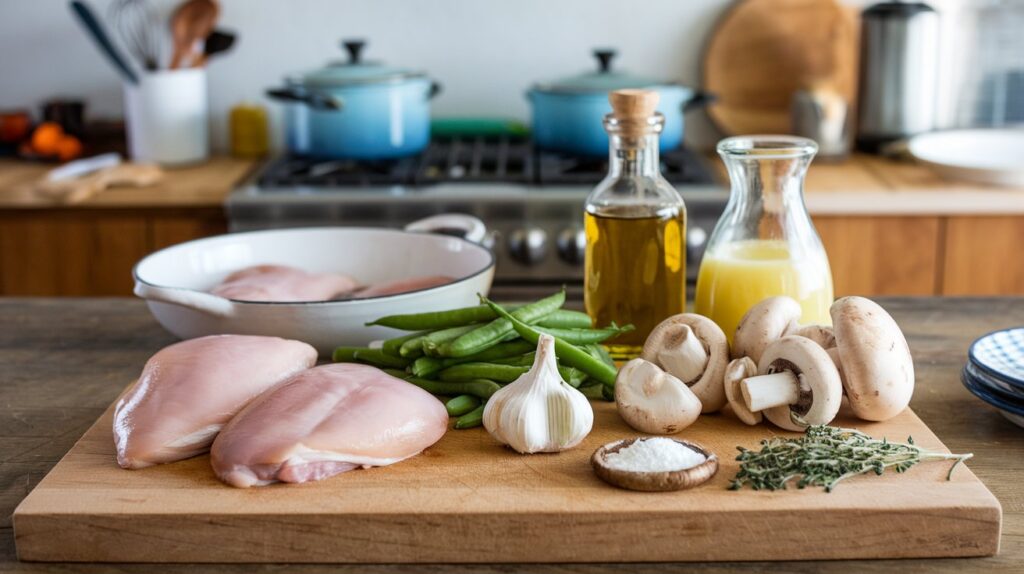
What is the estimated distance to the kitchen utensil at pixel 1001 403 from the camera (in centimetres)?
114

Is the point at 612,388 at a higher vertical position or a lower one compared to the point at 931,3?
lower

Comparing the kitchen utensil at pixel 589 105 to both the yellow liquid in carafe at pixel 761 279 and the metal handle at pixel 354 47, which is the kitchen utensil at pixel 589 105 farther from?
the yellow liquid in carafe at pixel 761 279

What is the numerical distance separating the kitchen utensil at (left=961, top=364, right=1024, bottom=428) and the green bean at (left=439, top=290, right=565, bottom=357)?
0.46 m

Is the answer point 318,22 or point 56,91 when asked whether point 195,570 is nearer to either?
point 318,22

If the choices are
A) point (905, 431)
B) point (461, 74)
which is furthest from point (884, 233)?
point (905, 431)

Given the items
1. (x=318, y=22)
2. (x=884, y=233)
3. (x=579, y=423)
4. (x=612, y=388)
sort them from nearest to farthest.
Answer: (x=579, y=423) < (x=612, y=388) < (x=884, y=233) < (x=318, y=22)

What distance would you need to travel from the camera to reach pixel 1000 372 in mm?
1158

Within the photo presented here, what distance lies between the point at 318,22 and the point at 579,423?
93.2 inches

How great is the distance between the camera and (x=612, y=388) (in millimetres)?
1201

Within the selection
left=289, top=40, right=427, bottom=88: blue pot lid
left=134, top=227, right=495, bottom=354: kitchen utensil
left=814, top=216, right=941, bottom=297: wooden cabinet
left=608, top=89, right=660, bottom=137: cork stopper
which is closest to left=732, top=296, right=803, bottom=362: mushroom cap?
left=608, top=89, right=660, bottom=137: cork stopper

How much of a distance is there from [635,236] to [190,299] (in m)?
0.49

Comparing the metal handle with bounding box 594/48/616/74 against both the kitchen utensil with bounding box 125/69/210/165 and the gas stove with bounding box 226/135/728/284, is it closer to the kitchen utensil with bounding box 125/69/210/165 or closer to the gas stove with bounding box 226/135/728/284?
the gas stove with bounding box 226/135/728/284

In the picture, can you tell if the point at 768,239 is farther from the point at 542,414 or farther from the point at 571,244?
the point at 571,244

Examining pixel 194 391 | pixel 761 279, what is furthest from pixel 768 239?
pixel 194 391
